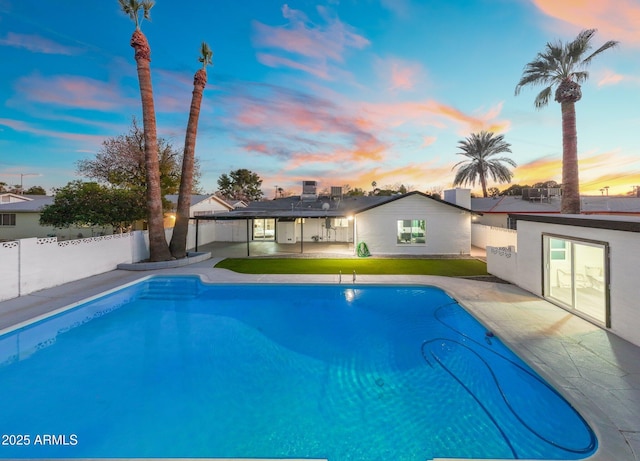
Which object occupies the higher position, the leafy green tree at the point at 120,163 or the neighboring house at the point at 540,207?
the leafy green tree at the point at 120,163

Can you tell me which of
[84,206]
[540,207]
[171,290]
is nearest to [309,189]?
[84,206]

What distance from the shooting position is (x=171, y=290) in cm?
1077

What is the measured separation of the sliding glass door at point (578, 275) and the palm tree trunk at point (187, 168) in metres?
16.4

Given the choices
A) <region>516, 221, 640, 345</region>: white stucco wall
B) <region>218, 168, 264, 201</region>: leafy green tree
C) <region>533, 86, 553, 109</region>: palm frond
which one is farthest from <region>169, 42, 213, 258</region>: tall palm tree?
<region>218, 168, 264, 201</region>: leafy green tree

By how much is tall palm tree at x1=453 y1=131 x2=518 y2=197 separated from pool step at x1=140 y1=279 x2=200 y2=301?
1276 inches

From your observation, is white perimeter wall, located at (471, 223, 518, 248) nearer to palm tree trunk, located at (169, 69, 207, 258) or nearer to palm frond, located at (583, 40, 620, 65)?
palm frond, located at (583, 40, 620, 65)

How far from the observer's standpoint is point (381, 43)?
49.5ft

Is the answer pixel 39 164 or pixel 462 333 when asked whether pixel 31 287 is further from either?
pixel 39 164

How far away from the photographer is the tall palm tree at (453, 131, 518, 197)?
30.6 m

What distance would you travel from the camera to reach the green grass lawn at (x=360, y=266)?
12.4m

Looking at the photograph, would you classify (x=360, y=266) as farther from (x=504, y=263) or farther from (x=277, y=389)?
(x=277, y=389)

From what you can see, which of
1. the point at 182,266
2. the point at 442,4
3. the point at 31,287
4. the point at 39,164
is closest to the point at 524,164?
the point at 442,4

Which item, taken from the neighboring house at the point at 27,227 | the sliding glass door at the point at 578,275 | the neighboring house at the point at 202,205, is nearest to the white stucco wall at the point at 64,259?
the neighboring house at the point at 27,227

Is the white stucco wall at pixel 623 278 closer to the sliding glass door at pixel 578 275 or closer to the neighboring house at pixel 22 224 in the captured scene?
the sliding glass door at pixel 578 275
